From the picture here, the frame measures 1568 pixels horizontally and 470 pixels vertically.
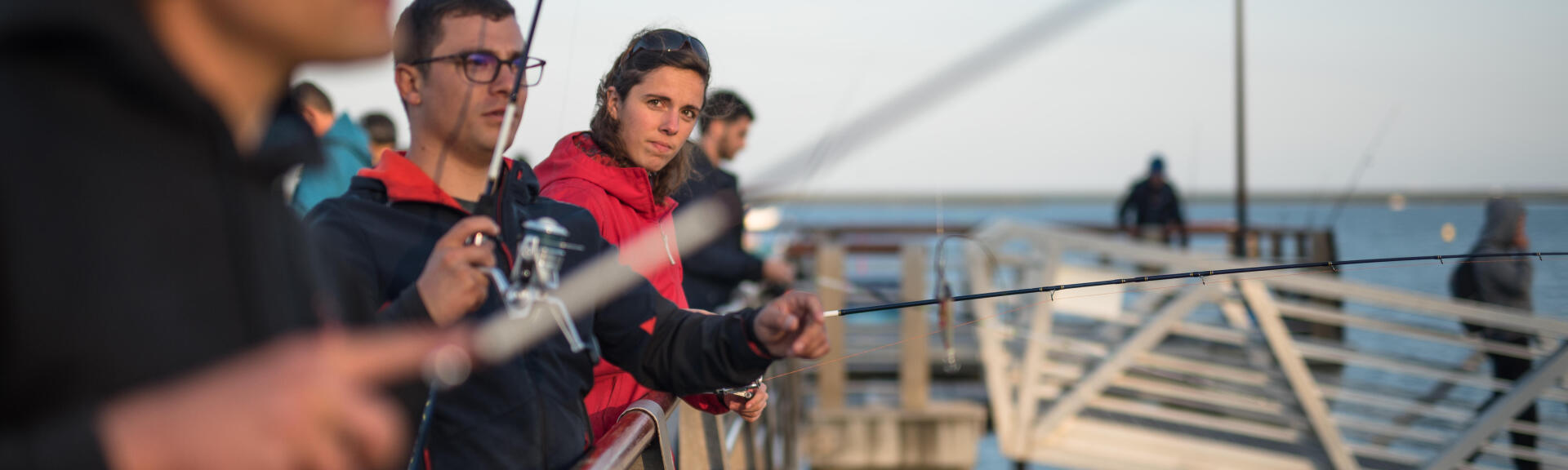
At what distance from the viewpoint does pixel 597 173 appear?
235 centimetres

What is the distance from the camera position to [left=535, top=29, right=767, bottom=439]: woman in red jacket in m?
2.33

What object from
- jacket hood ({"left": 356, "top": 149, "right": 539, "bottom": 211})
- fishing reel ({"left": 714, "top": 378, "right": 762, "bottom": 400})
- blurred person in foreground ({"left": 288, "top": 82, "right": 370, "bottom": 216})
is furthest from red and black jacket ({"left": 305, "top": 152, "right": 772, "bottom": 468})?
blurred person in foreground ({"left": 288, "top": 82, "right": 370, "bottom": 216})

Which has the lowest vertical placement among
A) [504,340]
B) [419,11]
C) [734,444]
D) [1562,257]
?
[734,444]

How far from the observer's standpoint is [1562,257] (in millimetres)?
3211

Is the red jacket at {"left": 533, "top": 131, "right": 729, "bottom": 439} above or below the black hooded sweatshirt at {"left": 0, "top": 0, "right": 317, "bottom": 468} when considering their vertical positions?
below

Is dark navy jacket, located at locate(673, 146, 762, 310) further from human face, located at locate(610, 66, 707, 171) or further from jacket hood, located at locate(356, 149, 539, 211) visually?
jacket hood, located at locate(356, 149, 539, 211)

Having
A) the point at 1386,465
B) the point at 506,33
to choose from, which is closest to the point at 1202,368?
the point at 1386,465

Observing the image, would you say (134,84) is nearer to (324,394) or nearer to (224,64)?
(224,64)

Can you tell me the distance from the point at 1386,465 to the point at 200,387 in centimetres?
733

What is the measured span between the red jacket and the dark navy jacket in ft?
3.67

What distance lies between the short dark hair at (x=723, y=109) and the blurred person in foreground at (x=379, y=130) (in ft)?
4.75

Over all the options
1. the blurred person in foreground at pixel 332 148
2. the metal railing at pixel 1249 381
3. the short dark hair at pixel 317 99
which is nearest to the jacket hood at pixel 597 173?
the blurred person in foreground at pixel 332 148

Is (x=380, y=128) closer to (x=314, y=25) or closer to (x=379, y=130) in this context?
(x=379, y=130)

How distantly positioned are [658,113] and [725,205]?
4.34 ft
